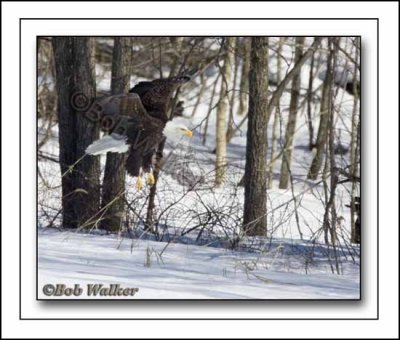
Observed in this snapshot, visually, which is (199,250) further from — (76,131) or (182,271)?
(76,131)

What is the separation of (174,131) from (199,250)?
0.98m

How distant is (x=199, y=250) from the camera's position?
6508 mm

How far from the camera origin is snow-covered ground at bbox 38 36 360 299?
6062mm

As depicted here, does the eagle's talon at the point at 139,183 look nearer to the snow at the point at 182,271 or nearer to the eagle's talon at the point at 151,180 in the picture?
the eagle's talon at the point at 151,180

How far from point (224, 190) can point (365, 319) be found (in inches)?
61.7

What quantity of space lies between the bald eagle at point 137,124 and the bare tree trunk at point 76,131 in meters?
0.11

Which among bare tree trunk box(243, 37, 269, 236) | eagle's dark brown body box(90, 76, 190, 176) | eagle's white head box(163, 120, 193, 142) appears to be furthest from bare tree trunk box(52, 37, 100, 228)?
bare tree trunk box(243, 37, 269, 236)

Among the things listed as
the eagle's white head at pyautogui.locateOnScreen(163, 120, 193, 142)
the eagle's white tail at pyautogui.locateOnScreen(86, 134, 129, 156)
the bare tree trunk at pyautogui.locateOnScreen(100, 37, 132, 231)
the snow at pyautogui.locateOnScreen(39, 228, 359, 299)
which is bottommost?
the snow at pyautogui.locateOnScreen(39, 228, 359, 299)

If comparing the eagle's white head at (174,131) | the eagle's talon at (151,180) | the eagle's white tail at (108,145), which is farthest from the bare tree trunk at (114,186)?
the eagle's white head at (174,131)

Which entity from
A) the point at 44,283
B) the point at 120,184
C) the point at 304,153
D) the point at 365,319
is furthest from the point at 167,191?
the point at 304,153

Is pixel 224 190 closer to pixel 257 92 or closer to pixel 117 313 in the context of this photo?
pixel 257 92

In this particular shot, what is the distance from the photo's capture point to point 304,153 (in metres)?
11.6

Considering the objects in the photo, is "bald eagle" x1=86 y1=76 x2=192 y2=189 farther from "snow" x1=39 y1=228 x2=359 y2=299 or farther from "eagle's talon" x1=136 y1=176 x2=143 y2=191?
"snow" x1=39 y1=228 x2=359 y2=299

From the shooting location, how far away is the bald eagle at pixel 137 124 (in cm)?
675
